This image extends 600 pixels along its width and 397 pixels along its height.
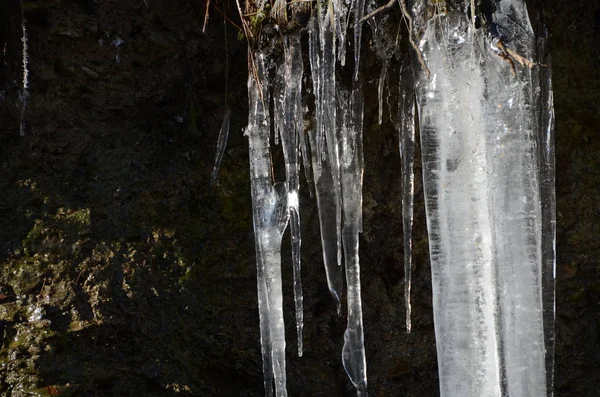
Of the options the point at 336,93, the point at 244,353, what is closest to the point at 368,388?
the point at 244,353

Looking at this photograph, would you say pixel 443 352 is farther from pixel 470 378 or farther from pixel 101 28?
pixel 101 28

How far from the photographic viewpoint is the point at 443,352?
189cm

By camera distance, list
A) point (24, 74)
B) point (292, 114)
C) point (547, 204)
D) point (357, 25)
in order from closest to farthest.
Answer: point (547, 204), point (357, 25), point (292, 114), point (24, 74)

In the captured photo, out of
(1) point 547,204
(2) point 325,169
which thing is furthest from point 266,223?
(1) point 547,204

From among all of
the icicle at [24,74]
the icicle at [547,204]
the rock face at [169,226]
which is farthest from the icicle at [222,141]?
the icicle at [547,204]

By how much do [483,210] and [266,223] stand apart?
70 cm

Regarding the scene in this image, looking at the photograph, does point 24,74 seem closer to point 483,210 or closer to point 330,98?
point 330,98

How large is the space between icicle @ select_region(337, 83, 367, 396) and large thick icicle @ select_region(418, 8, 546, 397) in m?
0.29

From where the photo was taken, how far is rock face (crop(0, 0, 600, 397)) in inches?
89.3

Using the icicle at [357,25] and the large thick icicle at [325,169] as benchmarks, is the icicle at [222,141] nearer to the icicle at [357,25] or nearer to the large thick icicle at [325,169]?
the large thick icicle at [325,169]

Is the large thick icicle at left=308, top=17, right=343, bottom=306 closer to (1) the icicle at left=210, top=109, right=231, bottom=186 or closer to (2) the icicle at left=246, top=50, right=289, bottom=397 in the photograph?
(2) the icicle at left=246, top=50, right=289, bottom=397

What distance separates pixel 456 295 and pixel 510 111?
549 mm

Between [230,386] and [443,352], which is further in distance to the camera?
[230,386]

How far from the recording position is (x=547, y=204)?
6.13 feet
